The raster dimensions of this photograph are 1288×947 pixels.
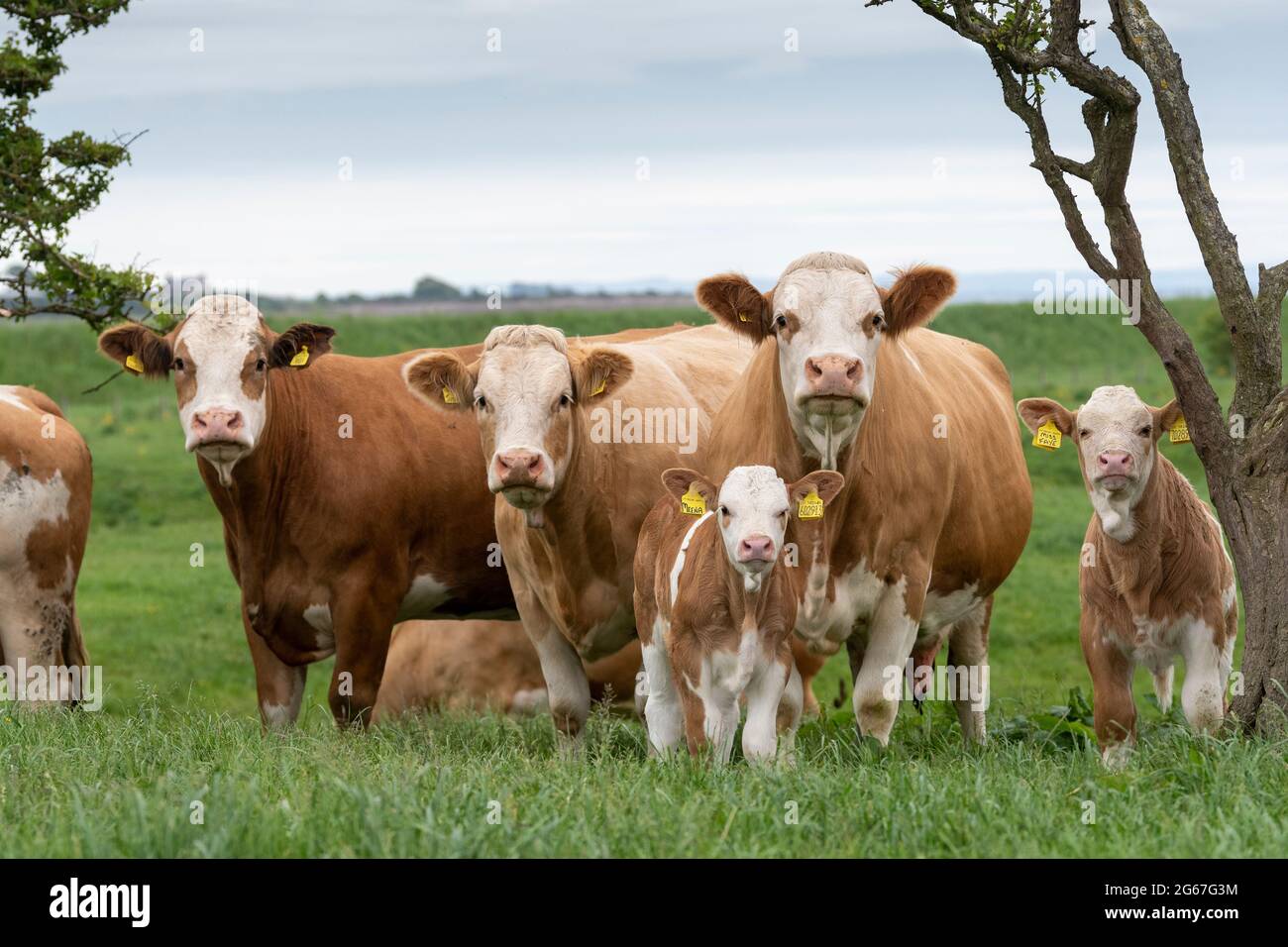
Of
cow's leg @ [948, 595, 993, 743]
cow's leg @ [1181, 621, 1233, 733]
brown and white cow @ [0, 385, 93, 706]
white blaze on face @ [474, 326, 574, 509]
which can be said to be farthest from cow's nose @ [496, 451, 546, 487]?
brown and white cow @ [0, 385, 93, 706]

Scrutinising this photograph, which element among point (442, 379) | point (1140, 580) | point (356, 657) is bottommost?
point (356, 657)

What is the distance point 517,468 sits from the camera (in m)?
7.82

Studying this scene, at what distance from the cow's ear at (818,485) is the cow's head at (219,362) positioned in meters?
3.20

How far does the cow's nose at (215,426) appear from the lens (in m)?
8.45

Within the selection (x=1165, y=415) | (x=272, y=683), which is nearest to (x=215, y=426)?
(x=272, y=683)

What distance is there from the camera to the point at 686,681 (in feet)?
24.0

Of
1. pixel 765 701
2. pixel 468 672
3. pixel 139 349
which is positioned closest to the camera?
pixel 765 701

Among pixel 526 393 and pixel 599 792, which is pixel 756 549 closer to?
pixel 599 792

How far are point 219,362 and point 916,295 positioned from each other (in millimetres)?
3936

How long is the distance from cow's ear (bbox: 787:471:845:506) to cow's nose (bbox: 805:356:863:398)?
0.39 m

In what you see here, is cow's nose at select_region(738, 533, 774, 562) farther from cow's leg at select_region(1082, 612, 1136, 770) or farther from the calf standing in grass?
cow's leg at select_region(1082, 612, 1136, 770)

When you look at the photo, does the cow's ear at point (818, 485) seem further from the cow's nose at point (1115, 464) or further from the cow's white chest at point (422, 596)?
the cow's white chest at point (422, 596)

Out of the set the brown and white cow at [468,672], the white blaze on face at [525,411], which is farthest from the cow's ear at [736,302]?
the brown and white cow at [468,672]
